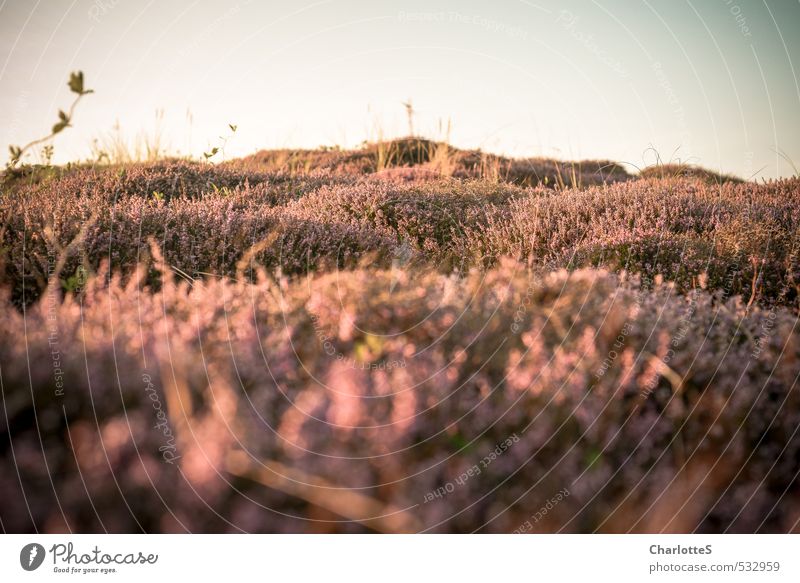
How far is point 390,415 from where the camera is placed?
1766 mm

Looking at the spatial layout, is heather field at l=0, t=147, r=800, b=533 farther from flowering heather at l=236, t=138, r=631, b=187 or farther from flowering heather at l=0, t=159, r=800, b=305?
flowering heather at l=236, t=138, r=631, b=187

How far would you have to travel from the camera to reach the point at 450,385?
1936 millimetres

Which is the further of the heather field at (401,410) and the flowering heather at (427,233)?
the flowering heather at (427,233)

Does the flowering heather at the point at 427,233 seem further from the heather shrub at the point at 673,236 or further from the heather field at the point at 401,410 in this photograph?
the heather field at the point at 401,410

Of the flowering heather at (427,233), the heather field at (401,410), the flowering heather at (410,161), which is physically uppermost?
the flowering heather at (410,161)

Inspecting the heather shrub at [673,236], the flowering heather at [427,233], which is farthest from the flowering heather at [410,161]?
the heather shrub at [673,236]

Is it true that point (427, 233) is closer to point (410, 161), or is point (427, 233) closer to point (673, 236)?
point (673, 236)

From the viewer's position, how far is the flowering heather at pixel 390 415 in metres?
1.56

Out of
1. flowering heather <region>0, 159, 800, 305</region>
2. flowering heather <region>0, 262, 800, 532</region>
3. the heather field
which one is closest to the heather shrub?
flowering heather <region>0, 159, 800, 305</region>

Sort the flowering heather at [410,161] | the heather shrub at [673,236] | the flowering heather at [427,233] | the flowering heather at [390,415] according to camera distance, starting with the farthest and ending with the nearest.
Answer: the flowering heather at [410,161] → the heather shrub at [673,236] → the flowering heather at [427,233] → the flowering heather at [390,415]

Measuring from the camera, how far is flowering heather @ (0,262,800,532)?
1558mm

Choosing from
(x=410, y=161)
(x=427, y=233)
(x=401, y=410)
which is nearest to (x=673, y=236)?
(x=427, y=233)

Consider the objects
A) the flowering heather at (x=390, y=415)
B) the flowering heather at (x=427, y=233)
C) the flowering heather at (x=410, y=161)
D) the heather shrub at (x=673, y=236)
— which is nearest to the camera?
the flowering heather at (x=390, y=415)
